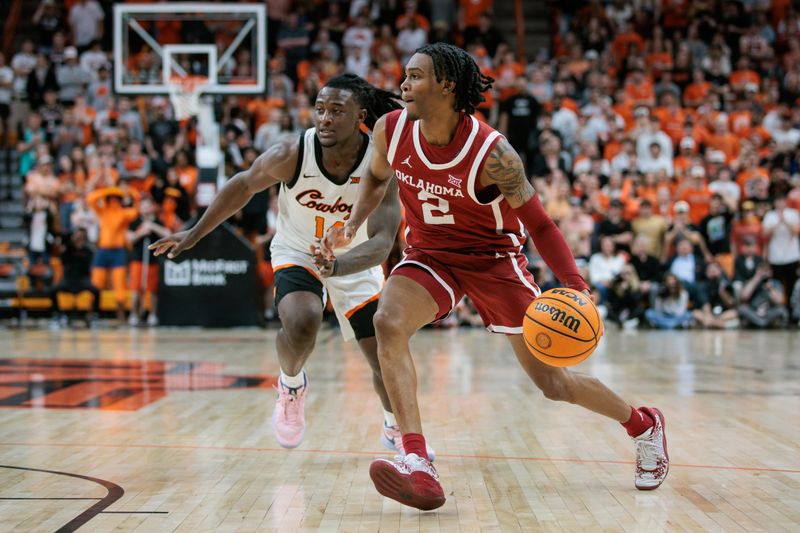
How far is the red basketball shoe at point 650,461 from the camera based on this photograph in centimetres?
480

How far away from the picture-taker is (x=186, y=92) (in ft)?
48.8

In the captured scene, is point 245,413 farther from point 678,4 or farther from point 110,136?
point 678,4

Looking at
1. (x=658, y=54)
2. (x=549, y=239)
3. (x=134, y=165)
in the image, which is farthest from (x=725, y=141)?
(x=549, y=239)

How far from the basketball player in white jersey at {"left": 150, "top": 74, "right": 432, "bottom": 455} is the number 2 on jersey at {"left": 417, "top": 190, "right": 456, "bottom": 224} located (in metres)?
0.47

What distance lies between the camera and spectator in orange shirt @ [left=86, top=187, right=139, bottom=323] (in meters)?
15.0

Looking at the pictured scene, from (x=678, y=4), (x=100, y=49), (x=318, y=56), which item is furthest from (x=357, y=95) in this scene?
(x=678, y=4)

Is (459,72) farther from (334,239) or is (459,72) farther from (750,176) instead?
(750,176)

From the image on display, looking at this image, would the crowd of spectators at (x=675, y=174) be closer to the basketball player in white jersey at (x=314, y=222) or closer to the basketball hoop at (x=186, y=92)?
the basketball hoop at (x=186, y=92)

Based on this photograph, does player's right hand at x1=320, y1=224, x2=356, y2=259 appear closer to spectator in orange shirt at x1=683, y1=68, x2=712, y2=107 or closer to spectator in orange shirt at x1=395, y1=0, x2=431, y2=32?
spectator in orange shirt at x1=683, y1=68, x2=712, y2=107

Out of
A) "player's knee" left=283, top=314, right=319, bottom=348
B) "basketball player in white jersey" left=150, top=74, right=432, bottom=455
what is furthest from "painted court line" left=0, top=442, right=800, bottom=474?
"player's knee" left=283, top=314, right=319, bottom=348

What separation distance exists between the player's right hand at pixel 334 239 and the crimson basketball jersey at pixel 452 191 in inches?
13.0

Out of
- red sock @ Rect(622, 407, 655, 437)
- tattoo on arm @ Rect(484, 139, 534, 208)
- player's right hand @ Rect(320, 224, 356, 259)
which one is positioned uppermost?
tattoo on arm @ Rect(484, 139, 534, 208)

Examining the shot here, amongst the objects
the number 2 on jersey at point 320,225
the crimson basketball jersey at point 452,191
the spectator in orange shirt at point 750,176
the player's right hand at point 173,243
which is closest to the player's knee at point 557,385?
the crimson basketball jersey at point 452,191

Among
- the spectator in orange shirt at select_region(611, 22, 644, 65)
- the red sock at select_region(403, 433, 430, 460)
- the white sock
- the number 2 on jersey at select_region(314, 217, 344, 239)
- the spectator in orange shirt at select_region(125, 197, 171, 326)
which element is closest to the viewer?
the red sock at select_region(403, 433, 430, 460)
